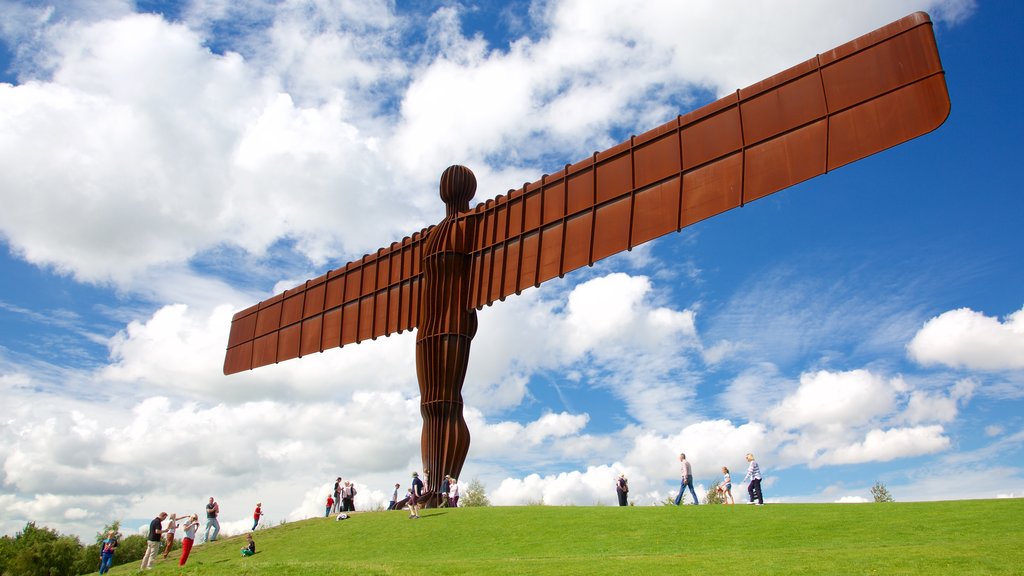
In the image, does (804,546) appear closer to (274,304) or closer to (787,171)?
(787,171)

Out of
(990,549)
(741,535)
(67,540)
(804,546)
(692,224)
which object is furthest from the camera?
(67,540)

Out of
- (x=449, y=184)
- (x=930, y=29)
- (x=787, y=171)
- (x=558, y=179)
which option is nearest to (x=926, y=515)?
(x=787, y=171)

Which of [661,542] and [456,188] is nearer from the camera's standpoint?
[661,542]

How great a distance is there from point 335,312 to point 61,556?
23.7m

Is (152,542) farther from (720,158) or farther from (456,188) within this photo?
(720,158)

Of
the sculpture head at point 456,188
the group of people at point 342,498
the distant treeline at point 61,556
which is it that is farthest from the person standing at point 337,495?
the distant treeline at point 61,556

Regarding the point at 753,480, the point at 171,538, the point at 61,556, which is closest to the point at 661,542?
the point at 753,480

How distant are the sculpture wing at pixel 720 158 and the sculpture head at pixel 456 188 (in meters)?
0.99

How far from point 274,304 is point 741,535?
19465 millimetres

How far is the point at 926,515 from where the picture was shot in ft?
43.9

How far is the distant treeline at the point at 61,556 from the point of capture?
34.3 m

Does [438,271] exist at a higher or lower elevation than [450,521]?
higher

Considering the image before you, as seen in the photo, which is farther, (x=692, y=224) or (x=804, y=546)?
(x=692, y=224)

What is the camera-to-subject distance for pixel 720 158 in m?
16.5
